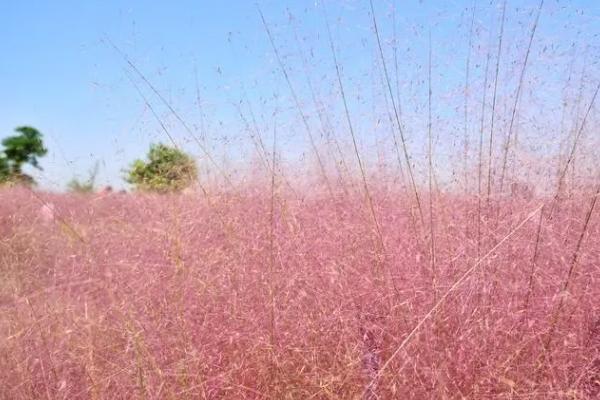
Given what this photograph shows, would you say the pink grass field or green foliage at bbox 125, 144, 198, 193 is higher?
green foliage at bbox 125, 144, 198, 193

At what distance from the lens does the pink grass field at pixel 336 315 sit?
161cm

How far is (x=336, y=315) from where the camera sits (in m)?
1.80

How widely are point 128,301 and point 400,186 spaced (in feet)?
Answer: 4.35

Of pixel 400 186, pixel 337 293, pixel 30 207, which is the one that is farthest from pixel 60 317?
pixel 30 207

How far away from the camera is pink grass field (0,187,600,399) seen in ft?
5.29

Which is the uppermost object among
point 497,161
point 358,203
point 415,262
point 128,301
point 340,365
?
point 497,161

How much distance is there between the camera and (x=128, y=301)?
2059 mm

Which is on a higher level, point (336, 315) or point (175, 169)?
point (175, 169)

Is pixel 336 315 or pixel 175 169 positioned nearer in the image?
pixel 336 315

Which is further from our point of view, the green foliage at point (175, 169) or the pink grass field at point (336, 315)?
the green foliage at point (175, 169)

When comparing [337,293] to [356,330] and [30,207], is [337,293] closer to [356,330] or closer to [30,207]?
[356,330]

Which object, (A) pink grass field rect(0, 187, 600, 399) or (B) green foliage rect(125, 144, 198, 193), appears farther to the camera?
(B) green foliage rect(125, 144, 198, 193)

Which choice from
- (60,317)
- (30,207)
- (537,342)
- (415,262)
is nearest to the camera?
Answer: (537,342)

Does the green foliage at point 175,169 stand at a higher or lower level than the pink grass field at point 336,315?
higher
